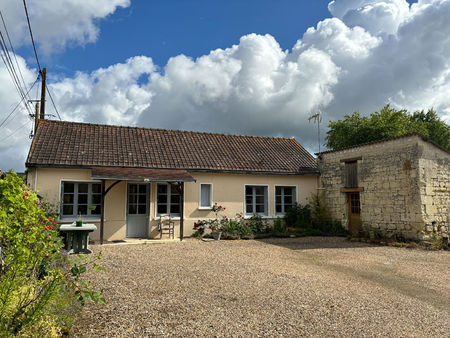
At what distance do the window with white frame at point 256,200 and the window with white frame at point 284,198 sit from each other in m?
0.60

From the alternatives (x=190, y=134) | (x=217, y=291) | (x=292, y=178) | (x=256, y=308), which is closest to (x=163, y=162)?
(x=190, y=134)

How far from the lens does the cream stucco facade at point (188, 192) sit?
10648 millimetres

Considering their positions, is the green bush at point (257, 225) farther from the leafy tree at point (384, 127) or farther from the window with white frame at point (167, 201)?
the leafy tree at point (384, 127)

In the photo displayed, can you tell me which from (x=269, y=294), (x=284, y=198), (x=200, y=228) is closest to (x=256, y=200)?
(x=284, y=198)

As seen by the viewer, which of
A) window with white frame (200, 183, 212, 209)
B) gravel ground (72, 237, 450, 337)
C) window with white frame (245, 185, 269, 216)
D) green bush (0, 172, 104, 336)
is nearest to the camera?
green bush (0, 172, 104, 336)

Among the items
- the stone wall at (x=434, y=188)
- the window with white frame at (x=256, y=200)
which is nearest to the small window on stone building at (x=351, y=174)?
the stone wall at (x=434, y=188)

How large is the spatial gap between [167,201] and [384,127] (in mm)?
19631

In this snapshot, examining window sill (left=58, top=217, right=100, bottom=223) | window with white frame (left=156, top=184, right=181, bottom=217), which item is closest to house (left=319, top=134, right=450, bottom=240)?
window with white frame (left=156, top=184, right=181, bottom=217)

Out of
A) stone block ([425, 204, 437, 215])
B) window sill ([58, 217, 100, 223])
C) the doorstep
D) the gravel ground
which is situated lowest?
the gravel ground

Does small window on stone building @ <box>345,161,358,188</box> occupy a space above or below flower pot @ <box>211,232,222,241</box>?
above

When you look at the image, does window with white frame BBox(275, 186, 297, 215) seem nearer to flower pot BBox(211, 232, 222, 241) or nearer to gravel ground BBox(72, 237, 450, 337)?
flower pot BBox(211, 232, 222, 241)

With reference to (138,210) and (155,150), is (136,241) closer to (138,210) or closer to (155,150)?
(138,210)

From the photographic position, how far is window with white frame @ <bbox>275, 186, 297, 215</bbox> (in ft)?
46.5

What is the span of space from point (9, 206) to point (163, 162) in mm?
9091
